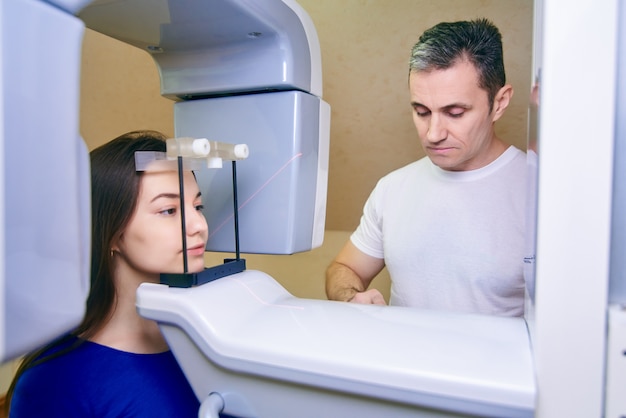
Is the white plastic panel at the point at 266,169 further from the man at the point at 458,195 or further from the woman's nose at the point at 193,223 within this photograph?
the man at the point at 458,195

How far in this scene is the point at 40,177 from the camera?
0.39 m

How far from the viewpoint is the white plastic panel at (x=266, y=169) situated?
842 mm

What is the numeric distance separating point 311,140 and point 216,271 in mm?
300

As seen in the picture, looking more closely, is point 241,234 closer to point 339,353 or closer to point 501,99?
point 339,353

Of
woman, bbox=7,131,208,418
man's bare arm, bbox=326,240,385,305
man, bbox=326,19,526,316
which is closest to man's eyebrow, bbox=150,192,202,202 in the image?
woman, bbox=7,131,208,418

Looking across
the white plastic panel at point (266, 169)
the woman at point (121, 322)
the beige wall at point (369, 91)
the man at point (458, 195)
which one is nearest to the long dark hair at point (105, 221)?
the woman at point (121, 322)

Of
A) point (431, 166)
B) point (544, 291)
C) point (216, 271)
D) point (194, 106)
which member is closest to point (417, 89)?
point (431, 166)

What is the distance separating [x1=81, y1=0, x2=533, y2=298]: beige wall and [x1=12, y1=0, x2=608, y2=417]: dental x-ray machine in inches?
23.7

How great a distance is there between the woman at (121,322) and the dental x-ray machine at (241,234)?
11cm

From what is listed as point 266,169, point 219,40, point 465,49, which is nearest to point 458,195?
point 465,49

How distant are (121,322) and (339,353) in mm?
491

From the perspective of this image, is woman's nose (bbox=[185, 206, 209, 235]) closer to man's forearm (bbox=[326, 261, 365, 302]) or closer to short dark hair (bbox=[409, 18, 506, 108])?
man's forearm (bbox=[326, 261, 365, 302])

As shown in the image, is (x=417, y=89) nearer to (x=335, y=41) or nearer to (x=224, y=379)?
(x=335, y=41)

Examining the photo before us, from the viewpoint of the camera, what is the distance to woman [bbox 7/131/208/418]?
0.77 metres
